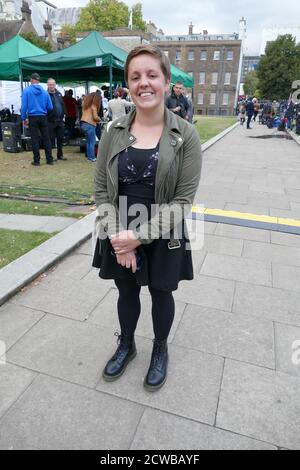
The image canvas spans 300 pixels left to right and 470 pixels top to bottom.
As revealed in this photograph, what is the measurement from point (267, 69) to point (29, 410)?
40049 millimetres

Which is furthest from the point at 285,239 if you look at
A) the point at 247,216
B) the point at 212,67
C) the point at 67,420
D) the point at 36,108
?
the point at 212,67

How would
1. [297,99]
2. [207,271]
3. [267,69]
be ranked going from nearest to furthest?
[207,271] → [297,99] → [267,69]

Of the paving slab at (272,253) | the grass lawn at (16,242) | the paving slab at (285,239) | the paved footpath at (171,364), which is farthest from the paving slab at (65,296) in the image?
the paving slab at (285,239)

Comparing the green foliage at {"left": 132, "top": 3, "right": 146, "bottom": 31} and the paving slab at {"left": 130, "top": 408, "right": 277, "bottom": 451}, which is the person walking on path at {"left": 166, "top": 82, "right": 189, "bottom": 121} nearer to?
the paving slab at {"left": 130, "top": 408, "right": 277, "bottom": 451}

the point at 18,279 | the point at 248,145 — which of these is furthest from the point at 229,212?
the point at 248,145

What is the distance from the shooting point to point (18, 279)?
123 inches

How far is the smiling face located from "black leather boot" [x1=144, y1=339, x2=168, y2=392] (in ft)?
4.84

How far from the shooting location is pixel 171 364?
7.62ft

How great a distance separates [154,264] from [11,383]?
1.19 metres

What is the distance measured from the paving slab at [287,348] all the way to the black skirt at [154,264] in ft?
3.38

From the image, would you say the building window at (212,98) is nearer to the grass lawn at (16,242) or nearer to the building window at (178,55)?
the building window at (178,55)

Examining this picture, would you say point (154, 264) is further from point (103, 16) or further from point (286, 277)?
point (103, 16)

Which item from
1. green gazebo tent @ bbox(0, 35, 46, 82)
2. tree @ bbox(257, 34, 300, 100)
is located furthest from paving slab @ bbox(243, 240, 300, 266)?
tree @ bbox(257, 34, 300, 100)

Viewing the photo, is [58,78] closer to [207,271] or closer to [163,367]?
[207,271]
